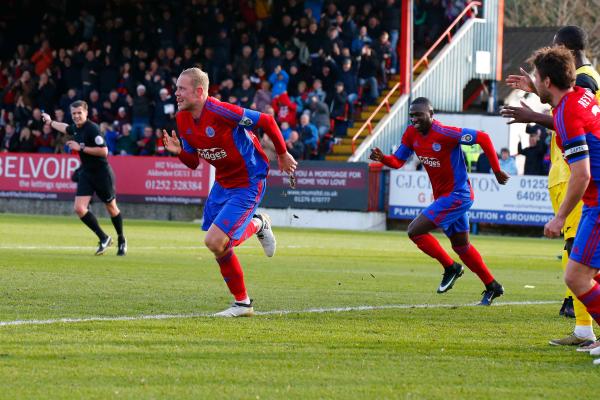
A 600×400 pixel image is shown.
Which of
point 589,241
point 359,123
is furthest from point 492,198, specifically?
point 589,241

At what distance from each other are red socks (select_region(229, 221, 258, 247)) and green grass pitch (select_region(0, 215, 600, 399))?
603 mm

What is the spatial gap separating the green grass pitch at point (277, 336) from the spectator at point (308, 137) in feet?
46.0

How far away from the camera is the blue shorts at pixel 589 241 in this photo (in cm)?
747

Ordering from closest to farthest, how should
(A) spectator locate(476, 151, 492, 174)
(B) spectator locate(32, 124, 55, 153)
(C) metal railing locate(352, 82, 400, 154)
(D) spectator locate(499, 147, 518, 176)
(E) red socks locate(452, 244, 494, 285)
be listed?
(E) red socks locate(452, 244, 494, 285)
(D) spectator locate(499, 147, 518, 176)
(A) spectator locate(476, 151, 492, 174)
(C) metal railing locate(352, 82, 400, 154)
(B) spectator locate(32, 124, 55, 153)

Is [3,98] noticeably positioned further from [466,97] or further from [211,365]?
[211,365]

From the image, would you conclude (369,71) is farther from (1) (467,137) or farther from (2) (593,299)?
(2) (593,299)

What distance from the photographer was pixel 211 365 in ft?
23.0

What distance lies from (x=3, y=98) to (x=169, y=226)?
12.1 metres

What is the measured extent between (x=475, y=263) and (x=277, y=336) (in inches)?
169

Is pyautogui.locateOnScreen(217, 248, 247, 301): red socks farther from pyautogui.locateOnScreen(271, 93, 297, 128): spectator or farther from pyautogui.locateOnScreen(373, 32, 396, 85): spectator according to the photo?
pyautogui.locateOnScreen(373, 32, 396, 85): spectator

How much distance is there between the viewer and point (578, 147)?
7387mm

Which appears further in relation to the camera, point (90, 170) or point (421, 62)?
point (421, 62)

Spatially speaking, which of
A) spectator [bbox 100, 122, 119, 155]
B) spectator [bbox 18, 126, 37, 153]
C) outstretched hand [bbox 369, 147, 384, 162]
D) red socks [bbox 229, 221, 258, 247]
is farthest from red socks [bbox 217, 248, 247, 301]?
spectator [bbox 18, 126, 37, 153]

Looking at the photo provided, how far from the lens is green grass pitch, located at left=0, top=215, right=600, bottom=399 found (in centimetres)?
644
